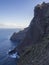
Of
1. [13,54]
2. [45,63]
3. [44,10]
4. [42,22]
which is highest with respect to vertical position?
[44,10]

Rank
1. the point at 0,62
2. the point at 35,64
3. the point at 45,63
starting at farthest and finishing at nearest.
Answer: the point at 0,62, the point at 35,64, the point at 45,63

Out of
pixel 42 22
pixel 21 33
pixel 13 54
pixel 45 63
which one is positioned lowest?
pixel 45 63

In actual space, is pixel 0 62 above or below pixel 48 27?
below

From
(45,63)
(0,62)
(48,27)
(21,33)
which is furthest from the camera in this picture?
(21,33)

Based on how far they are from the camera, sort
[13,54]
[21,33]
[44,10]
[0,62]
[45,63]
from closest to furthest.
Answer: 1. [45,63]
2. [0,62]
3. [44,10]
4. [13,54]
5. [21,33]

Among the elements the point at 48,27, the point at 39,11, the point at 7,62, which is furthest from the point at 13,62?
the point at 39,11

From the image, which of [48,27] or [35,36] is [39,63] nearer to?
[48,27]

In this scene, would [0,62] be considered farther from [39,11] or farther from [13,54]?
[39,11]

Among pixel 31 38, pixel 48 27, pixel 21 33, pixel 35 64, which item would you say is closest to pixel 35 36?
pixel 31 38

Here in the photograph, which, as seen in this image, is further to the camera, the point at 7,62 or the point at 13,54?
the point at 13,54
